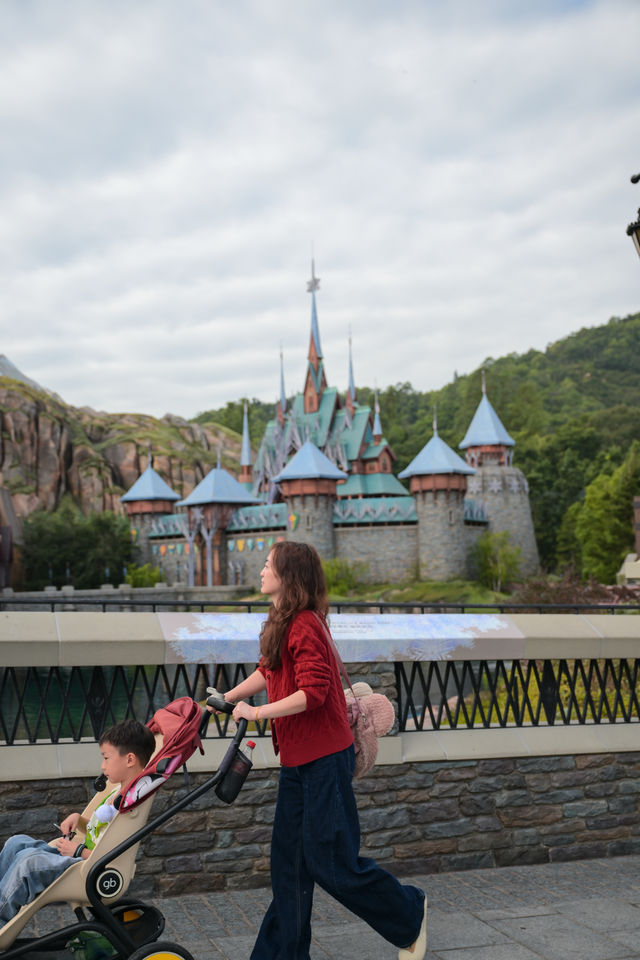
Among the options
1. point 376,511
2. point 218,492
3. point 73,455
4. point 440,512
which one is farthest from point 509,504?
point 73,455

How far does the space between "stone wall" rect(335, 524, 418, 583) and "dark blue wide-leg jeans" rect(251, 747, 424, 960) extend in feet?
152

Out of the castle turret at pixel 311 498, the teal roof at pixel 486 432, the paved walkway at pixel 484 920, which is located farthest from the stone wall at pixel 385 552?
the paved walkway at pixel 484 920

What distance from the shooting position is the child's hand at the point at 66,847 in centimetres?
334

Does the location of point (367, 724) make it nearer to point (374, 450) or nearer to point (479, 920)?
point (479, 920)

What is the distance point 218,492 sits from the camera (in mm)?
54500

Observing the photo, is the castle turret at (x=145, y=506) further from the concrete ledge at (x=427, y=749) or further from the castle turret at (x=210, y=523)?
the concrete ledge at (x=427, y=749)

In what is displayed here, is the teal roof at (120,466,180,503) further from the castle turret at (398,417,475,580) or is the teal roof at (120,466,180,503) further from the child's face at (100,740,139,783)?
the child's face at (100,740,139,783)

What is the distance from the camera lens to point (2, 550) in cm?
4678

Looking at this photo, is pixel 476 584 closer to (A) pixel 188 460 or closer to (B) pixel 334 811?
(A) pixel 188 460

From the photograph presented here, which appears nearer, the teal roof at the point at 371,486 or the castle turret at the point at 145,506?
the teal roof at the point at 371,486

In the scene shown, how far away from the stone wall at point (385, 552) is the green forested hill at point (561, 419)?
9.32 metres

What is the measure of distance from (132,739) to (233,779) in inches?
17.4

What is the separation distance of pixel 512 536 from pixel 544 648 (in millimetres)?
47410

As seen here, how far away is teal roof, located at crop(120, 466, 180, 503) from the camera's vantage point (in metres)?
59.3
